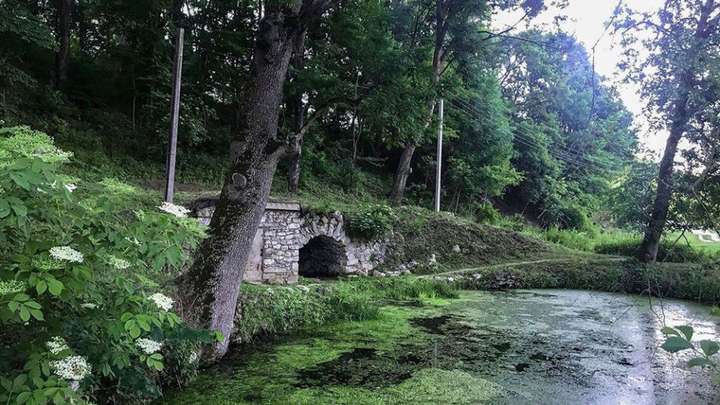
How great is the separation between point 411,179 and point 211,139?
9.16m

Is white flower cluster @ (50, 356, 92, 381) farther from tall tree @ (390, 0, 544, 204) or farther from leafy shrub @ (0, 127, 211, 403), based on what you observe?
tall tree @ (390, 0, 544, 204)

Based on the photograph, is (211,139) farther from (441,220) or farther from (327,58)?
(441,220)

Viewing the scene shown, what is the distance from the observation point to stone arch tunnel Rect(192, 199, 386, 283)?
29.1 ft

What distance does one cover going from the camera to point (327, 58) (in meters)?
13.0

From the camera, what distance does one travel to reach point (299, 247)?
375 inches

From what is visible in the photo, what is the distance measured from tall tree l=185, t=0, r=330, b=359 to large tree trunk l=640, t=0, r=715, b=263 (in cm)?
339

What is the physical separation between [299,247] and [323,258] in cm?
226

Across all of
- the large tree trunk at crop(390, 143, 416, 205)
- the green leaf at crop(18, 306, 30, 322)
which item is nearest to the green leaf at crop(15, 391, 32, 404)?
the green leaf at crop(18, 306, 30, 322)

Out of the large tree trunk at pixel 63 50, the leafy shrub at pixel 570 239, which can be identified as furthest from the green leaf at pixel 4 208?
the leafy shrub at pixel 570 239

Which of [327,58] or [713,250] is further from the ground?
[327,58]

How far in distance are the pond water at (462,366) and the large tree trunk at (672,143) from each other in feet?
5.20

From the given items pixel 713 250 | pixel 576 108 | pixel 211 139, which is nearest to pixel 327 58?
pixel 211 139

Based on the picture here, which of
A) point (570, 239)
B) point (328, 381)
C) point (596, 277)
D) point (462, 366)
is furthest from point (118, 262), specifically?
point (570, 239)

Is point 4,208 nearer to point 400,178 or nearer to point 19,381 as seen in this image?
A: point 19,381
